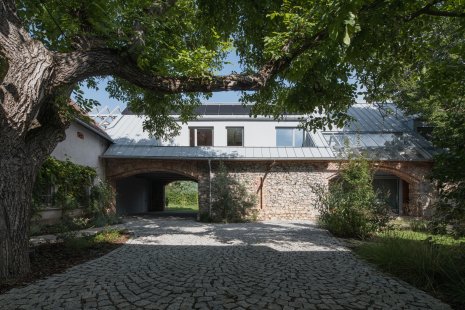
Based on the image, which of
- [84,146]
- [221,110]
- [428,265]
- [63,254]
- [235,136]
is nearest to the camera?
[428,265]

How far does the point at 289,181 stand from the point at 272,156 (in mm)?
1380

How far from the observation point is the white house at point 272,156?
594 inches

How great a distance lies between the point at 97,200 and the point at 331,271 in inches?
422

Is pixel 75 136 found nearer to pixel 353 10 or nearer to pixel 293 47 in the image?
pixel 293 47

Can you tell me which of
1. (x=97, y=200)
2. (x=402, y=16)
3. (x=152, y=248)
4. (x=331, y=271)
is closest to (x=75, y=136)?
(x=97, y=200)

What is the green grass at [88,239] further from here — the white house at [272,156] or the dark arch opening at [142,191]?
the dark arch opening at [142,191]

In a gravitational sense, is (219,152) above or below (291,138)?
below

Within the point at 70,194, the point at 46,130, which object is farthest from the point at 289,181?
the point at 46,130

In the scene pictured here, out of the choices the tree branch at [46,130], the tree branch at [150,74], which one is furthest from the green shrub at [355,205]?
the tree branch at [46,130]

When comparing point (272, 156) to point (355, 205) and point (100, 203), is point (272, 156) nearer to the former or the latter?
point (355, 205)

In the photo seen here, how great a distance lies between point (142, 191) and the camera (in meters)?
24.0

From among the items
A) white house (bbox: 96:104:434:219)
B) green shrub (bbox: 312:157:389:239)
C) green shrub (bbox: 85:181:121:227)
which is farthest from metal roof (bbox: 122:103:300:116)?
green shrub (bbox: 312:157:389:239)

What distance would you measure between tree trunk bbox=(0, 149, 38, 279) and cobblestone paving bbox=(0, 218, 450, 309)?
476mm

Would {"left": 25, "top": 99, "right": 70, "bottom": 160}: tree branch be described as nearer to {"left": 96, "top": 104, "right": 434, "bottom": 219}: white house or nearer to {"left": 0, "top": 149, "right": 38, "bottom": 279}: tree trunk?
{"left": 0, "top": 149, "right": 38, "bottom": 279}: tree trunk
